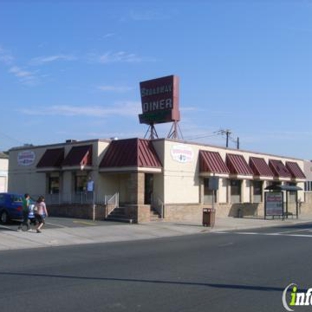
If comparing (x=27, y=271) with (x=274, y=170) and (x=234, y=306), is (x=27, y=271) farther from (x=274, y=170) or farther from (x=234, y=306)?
(x=274, y=170)

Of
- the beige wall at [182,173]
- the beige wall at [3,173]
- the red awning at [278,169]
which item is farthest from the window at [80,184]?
the beige wall at [3,173]

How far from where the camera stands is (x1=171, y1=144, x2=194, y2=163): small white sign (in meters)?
32.0

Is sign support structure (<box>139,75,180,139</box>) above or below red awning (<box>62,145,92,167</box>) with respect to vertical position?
above

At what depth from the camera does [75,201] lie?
105ft

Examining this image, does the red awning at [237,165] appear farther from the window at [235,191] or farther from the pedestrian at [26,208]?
the pedestrian at [26,208]

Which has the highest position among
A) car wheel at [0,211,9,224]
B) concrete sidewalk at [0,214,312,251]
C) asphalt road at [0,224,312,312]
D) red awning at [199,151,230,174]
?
red awning at [199,151,230,174]

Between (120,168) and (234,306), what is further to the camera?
(120,168)

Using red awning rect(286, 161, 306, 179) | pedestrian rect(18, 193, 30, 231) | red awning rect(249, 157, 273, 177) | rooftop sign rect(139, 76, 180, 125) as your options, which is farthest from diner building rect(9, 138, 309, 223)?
red awning rect(286, 161, 306, 179)

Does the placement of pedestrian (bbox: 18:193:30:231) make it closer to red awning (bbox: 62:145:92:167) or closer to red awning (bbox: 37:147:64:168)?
red awning (bbox: 62:145:92:167)

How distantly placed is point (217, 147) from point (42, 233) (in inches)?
729

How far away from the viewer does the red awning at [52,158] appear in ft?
→ 111

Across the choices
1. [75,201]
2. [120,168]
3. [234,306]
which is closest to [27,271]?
[234,306]

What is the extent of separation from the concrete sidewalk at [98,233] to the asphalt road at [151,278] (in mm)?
2148

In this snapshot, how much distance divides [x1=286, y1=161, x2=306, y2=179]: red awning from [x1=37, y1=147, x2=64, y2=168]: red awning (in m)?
22.3
